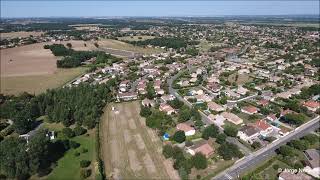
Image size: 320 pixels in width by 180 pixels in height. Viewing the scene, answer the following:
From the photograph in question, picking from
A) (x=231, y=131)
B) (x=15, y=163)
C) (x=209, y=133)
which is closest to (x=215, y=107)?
(x=231, y=131)

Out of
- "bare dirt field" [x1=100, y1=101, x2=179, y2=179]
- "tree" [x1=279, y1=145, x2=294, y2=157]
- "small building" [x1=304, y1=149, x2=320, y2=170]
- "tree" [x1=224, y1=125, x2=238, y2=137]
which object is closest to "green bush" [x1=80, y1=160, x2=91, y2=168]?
"bare dirt field" [x1=100, y1=101, x2=179, y2=179]

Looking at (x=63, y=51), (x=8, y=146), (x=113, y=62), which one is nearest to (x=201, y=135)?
(x=8, y=146)

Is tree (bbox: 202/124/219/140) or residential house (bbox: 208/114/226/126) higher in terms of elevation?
tree (bbox: 202/124/219/140)

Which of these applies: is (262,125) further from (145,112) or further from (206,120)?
(145,112)

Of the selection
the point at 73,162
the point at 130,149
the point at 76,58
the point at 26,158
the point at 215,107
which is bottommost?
the point at 130,149

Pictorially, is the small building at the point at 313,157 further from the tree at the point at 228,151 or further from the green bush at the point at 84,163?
the green bush at the point at 84,163

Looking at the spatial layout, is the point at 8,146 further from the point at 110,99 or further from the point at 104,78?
the point at 104,78

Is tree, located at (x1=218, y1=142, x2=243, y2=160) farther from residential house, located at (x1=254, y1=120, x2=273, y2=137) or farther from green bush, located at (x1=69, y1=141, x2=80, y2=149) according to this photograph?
green bush, located at (x1=69, y1=141, x2=80, y2=149)
